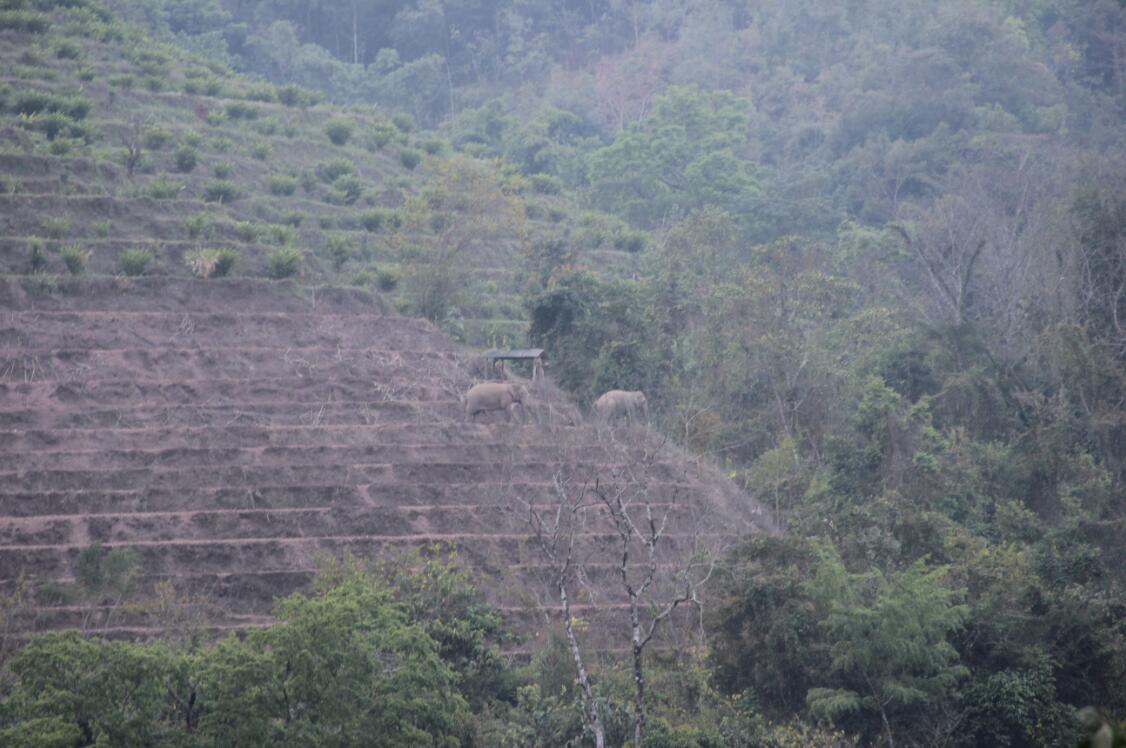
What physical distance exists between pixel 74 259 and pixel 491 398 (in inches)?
437

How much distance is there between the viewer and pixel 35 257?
31266mm

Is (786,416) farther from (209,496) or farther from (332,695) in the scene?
(332,695)

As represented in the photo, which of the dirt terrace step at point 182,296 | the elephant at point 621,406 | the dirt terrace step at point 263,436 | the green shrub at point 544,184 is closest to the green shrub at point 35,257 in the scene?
the dirt terrace step at point 182,296

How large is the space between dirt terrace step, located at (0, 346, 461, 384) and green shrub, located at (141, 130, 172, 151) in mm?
13211

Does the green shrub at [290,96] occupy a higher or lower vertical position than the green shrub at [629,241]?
higher

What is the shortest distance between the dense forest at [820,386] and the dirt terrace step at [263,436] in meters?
4.46

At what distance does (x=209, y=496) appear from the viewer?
82.4ft

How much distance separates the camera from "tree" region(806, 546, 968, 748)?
19.4m

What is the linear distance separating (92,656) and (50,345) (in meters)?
14.3

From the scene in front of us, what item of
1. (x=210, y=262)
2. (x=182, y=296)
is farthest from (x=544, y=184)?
(x=182, y=296)

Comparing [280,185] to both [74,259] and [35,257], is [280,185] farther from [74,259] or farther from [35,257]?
[35,257]

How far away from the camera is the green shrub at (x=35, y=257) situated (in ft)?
103

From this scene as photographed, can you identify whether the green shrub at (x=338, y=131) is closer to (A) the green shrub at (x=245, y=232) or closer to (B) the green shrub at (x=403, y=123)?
(B) the green shrub at (x=403, y=123)

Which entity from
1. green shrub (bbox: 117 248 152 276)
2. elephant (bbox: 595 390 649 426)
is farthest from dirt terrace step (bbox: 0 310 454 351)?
elephant (bbox: 595 390 649 426)
